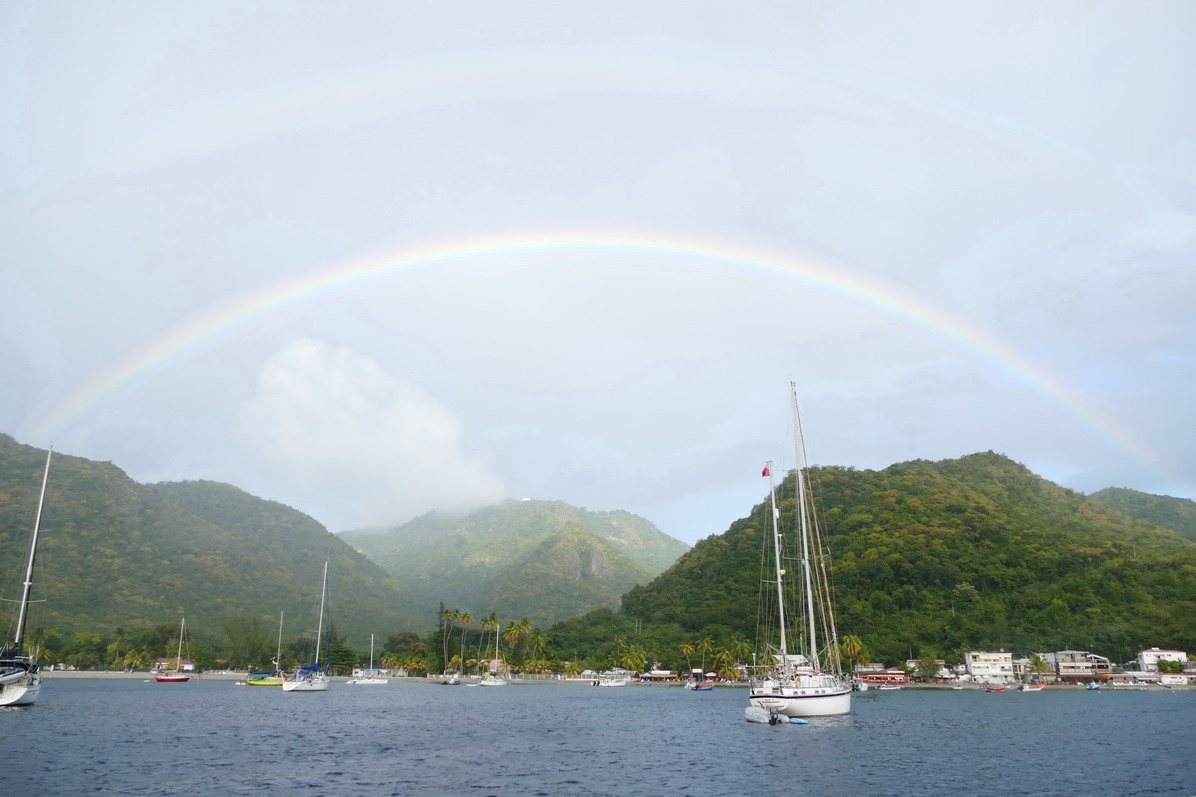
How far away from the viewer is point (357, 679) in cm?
17925

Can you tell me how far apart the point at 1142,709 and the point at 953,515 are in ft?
305

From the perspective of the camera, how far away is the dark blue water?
3656 centimetres

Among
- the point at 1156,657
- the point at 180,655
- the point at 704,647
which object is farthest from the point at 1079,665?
the point at 180,655

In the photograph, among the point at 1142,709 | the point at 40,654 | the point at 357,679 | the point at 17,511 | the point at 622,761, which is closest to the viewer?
the point at 622,761

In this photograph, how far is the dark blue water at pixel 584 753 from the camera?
3656 centimetres

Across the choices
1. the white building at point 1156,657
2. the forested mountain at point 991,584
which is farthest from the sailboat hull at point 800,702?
the white building at point 1156,657

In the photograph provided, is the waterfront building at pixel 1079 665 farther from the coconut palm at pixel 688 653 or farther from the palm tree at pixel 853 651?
the coconut palm at pixel 688 653

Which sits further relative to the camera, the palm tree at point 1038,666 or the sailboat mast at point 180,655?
the sailboat mast at point 180,655

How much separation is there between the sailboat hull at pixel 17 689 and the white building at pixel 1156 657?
176m

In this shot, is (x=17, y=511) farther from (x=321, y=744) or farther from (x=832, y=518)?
(x=832, y=518)

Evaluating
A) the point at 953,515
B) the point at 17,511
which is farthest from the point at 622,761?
the point at 17,511

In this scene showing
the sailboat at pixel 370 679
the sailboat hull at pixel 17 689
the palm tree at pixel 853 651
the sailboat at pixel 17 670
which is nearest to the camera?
the sailboat at pixel 17 670

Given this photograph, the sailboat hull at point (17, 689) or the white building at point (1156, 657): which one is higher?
the sailboat hull at point (17, 689)

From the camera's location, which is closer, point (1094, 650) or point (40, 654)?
point (1094, 650)
